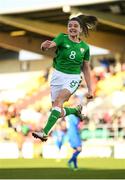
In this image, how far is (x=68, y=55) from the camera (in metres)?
8.41

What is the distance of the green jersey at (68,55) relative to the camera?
8.36 meters

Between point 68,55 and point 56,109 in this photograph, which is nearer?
point 68,55

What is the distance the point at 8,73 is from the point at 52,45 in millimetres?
27301

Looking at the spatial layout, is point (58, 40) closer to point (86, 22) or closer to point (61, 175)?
point (86, 22)

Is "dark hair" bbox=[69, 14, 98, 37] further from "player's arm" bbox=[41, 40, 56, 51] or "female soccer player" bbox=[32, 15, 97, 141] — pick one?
"player's arm" bbox=[41, 40, 56, 51]

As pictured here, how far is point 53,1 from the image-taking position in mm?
26578

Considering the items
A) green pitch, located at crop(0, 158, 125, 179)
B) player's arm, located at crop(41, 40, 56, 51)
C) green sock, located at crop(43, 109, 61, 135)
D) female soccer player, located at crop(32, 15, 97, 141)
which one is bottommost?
green pitch, located at crop(0, 158, 125, 179)

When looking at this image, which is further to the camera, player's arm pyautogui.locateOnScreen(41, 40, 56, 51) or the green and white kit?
the green and white kit

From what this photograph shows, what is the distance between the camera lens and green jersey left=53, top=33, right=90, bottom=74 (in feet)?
27.4

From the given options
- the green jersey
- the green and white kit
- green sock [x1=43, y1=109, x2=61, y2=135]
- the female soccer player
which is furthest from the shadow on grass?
the green jersey

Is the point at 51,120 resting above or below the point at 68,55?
below

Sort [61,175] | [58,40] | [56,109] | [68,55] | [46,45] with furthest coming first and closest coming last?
[61,175] < [56,109] < [68,55] < [58,40] < [46,45]

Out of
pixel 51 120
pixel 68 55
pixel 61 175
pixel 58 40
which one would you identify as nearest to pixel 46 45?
pixel 58 40

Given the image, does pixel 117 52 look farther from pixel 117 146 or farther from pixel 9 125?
pixel 117 146
